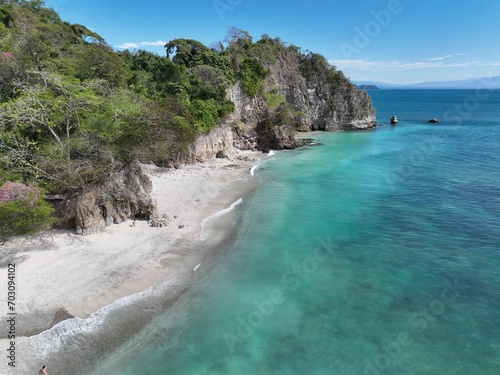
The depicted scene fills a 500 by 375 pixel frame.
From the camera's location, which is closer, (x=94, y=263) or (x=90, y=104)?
(x=94, y=263)

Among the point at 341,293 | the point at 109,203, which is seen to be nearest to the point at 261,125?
the point at 109,203

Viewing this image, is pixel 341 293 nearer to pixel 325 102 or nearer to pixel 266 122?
pixel 266 122

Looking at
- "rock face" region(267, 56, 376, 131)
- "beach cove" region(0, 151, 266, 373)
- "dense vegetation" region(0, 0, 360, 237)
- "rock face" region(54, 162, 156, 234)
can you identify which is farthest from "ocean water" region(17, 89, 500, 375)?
"rock face" region(267, 56, 376, 131)

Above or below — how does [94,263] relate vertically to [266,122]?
below

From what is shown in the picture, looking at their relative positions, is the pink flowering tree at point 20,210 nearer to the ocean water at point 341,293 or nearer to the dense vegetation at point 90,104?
the dense vegetation at point 90,104

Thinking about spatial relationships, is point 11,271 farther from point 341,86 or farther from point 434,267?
point 341,86

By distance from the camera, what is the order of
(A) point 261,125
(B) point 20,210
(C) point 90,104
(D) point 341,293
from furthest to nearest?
(A) point 261,125, (C) point 90,104, (D) point 341,293, (B) point 20,210
